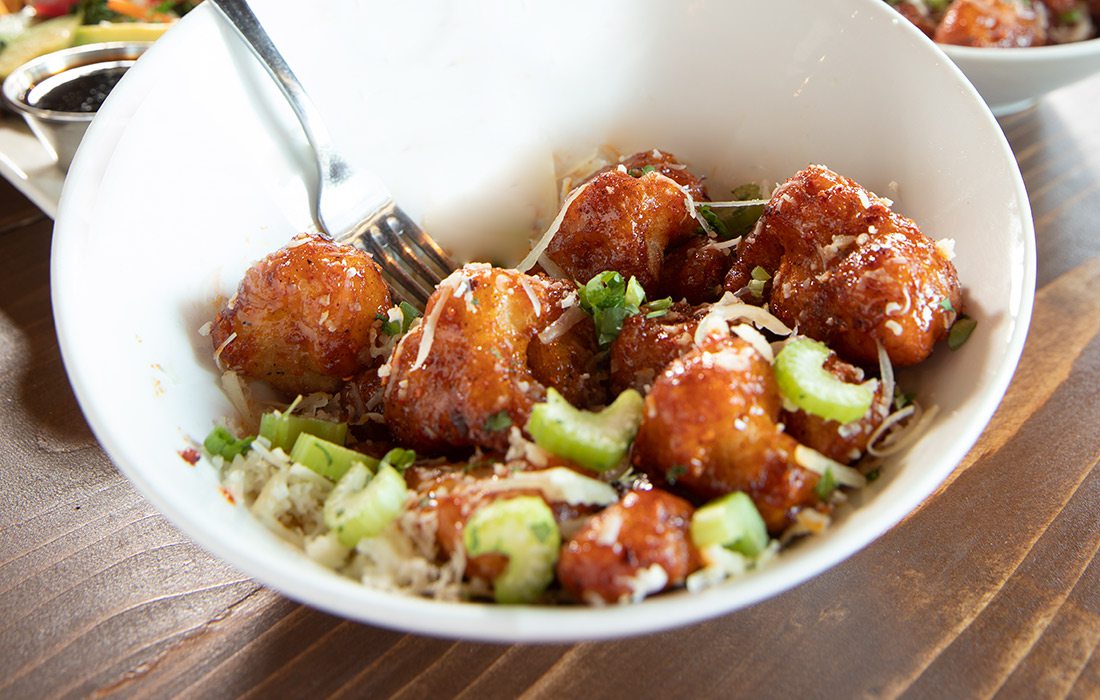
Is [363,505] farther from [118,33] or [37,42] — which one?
[37,42]

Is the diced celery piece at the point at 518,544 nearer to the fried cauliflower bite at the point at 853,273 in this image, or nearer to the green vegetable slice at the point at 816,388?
the green vegetable slice at the point at 816,388

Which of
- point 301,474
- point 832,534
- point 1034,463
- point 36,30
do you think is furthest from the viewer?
point 36,30

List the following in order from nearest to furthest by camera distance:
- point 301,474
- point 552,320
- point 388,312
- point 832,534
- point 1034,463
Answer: point 832,534, point 301,474, point 552,320, point 388,312, point 1034,463

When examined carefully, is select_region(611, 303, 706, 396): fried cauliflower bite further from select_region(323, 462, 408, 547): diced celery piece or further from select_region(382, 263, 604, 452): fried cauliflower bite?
select_region(323, 462, 408, 547): diced celery piece

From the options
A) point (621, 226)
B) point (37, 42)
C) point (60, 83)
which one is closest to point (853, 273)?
point (621, 226)

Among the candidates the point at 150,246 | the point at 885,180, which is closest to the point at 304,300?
the point at 150,246

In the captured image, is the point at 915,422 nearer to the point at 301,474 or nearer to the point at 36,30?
the point at 301,474

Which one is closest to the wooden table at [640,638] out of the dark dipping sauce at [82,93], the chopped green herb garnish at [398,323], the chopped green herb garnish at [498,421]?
the chopped green herb garnish at [498,421]
